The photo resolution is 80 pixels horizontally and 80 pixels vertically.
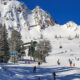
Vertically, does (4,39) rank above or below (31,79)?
above

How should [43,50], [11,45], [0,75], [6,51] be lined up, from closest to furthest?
[0,75], [6,51], [11,45], [43,50]

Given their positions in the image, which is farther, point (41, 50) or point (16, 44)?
point (41, 50)

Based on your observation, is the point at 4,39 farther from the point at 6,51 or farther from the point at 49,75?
the point at 49,75

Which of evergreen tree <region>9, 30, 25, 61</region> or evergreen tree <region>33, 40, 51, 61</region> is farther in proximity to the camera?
evergreen tree <region>33, 40, 51, 61</region>

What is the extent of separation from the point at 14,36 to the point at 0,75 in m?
38.4

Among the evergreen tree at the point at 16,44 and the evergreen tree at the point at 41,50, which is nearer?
the evergreen tree at the point at 16,44

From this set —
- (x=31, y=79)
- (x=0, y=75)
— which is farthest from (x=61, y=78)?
(x=0, y=75)

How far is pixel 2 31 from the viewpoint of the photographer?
4872 centimetres

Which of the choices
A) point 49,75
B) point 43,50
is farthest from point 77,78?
point 43,50

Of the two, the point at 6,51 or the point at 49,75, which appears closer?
the point at 49,75

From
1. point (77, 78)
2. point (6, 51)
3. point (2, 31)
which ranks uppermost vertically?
point (2, 31)

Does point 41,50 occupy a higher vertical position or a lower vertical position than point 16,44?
lower

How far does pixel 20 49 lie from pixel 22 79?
37.0 meters

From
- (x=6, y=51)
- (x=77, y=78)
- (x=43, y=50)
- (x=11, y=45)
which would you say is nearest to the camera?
(x=77, y=78)
